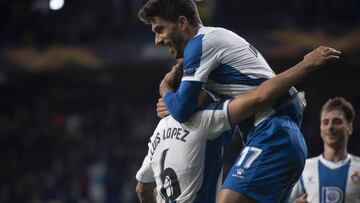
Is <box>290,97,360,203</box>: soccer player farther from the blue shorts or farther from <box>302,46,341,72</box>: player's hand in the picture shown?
<box>302,46,341,72</box>: player's hand

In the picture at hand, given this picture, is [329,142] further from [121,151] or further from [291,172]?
[121,151]

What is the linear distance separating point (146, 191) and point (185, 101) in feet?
2.58

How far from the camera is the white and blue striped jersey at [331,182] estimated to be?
16.3ft

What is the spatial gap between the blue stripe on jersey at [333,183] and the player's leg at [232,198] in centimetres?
185

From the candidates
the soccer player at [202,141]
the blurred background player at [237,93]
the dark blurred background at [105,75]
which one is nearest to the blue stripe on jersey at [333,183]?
the blurred background player at [237,93]

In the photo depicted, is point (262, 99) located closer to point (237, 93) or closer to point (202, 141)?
point (237, 93)

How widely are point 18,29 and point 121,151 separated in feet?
12.3

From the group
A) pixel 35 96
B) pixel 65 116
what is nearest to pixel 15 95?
pixel 35 96

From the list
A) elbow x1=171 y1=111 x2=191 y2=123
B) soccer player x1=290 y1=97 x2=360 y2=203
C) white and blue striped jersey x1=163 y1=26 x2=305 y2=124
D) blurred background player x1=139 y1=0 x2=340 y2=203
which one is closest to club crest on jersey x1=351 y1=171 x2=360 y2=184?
soccer player x1=290 y1=97 x2=360 y2=203

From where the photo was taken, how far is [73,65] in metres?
15.5

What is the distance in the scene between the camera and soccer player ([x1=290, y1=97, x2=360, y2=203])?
16.3 feet

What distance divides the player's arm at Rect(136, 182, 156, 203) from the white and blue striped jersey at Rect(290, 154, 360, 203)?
1.36 metres

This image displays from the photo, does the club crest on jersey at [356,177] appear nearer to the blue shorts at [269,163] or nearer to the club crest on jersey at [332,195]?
the club crest on jersey at [332,195]

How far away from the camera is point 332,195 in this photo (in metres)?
5.04
